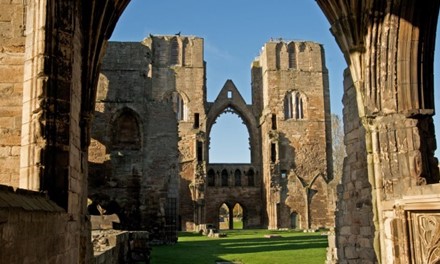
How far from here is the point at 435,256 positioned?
14.4 ft

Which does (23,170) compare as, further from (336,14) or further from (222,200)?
(222,200)

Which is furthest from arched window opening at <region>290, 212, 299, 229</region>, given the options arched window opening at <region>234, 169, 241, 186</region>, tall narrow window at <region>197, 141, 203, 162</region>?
tall narrow window at <region>197, 141, 203, 162</region>

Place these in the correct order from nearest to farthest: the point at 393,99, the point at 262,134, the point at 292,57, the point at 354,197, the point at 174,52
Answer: the point at 393,99
the point at 354,197
the point at 262,134
the point at 174,52
the point at 292,57

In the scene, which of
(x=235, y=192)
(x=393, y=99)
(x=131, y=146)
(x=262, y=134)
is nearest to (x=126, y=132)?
(x=131, y=146)

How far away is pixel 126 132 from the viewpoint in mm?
18031

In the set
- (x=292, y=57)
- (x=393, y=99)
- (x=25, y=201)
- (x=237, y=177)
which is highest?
(x=292, y=57)

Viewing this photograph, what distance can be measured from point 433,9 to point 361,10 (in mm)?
826

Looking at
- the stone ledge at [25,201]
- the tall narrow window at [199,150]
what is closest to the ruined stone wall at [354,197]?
the stone ledge at [25,201]

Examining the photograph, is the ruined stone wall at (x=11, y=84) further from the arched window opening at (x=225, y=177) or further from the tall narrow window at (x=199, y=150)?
the arched window opening at (x=225, y=177)

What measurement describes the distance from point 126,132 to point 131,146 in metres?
0.64

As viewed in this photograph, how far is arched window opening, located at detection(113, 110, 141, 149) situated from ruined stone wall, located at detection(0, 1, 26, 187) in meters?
13.2

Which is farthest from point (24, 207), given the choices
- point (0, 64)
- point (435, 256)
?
point (435, 256)

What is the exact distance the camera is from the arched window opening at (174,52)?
38.8 metres

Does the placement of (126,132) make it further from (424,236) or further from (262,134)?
(262,134)
